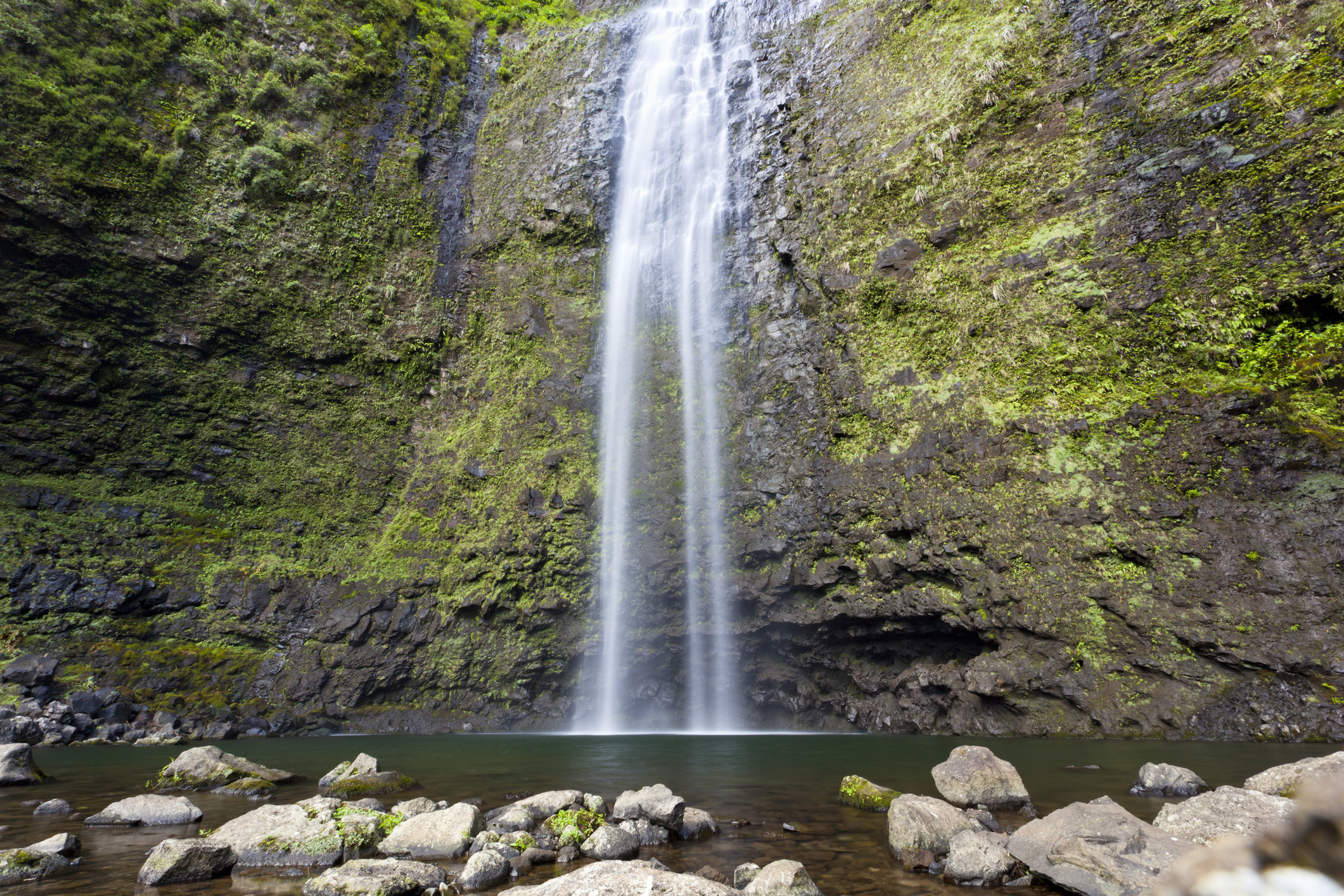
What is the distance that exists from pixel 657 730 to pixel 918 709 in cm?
600

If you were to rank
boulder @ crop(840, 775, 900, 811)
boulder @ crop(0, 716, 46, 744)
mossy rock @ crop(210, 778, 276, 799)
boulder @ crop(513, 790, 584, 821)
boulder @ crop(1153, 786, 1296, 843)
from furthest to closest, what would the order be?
boulder @ crop(0, 716, 46, 744) < mossy rock @ crop(210, 778, 276, 799) < boulder @ crop(840, 775, 900, 811) < boulder @ crop(513, 790, 584, 821) < boulder @ crop(1153, 786, 1296, 843)

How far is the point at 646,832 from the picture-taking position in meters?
5.52

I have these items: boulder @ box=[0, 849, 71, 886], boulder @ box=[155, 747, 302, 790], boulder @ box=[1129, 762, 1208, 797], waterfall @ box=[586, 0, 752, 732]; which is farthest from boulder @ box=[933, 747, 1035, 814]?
waterfall @ box=[586, 0, 752, 732]

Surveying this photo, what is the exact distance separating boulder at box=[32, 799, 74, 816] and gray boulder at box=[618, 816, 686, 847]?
5852mm

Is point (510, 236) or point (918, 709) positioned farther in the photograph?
point (510, 236)

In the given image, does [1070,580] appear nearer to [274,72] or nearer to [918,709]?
[918,709]

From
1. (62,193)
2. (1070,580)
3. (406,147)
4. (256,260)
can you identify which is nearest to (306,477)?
(256,260)

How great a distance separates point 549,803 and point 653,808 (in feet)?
3.57

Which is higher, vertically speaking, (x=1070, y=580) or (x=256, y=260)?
(x=256, y=260)

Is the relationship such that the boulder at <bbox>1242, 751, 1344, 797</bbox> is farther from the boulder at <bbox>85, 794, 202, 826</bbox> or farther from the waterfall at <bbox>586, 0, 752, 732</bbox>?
the waterfall at <bbox>586, 0, 752, 732</bbox>

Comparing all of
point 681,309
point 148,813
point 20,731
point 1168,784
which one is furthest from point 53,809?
point 681,309

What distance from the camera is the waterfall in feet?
54.2

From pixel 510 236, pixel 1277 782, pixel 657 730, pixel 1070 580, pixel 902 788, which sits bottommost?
pixel 657 730

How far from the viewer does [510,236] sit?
72.6 ft
